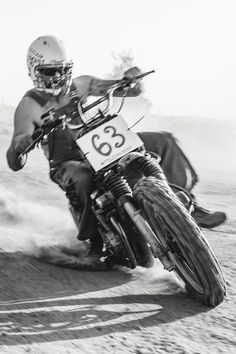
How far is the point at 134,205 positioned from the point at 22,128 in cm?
120

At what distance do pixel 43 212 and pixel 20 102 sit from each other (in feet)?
7.20

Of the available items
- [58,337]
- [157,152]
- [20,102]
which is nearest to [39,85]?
[20,102]

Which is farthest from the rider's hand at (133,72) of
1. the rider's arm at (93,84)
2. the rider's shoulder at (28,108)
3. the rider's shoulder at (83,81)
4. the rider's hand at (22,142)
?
the rider's hand at (22,142)

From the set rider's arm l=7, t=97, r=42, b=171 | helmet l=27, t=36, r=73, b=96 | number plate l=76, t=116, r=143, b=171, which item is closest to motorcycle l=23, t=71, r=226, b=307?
number plate l=76, t=116, r=143, b=171

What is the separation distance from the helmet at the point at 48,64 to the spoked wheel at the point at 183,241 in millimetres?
1347

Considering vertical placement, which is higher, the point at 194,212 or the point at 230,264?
the point at 194,212

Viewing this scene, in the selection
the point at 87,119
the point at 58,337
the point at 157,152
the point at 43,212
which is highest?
the point at 87,119

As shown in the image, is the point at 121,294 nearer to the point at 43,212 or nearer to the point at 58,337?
the point at 58,337

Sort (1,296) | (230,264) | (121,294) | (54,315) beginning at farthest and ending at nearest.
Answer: (230,264) → (121,294) → (1,296) → (54,315)

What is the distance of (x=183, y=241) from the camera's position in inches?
137

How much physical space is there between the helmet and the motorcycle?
21.6 inches

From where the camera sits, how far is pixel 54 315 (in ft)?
11.1

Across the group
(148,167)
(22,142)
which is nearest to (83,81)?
(22,142)

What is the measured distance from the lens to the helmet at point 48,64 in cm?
461
